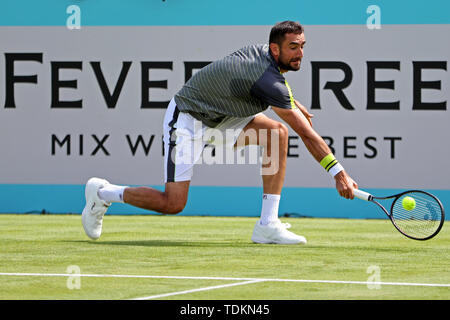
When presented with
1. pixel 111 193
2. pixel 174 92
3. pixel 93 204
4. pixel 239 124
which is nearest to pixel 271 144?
pixel 239 124

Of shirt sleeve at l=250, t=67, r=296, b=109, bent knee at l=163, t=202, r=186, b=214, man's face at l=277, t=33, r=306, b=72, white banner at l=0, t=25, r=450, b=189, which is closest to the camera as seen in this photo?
shirt sleeve at l=250, t=67, r=296, b=109

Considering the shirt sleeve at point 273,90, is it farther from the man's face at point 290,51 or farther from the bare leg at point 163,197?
the bare leg at point 163,197

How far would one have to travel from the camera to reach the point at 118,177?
9.69 metres

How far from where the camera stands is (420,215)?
596 cm

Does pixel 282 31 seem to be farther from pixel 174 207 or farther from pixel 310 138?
pixel 174 207

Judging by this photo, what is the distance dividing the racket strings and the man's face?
44.1 inches

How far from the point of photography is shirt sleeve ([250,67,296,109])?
5.91 m

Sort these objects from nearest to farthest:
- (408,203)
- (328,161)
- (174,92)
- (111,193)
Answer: (328,161) → (408,203) → (111,193) → (174,92)

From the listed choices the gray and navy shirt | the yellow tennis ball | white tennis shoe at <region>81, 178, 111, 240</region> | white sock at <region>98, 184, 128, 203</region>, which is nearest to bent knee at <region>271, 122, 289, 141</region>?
the gray and navy shirt

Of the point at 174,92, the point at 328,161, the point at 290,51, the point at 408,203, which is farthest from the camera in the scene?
the point at 174,92

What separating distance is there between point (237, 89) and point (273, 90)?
0.31m

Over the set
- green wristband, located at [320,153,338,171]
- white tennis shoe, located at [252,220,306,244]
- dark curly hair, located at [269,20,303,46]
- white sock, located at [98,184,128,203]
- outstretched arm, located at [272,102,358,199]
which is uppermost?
dark curly hair, located at [269,20,303,46]

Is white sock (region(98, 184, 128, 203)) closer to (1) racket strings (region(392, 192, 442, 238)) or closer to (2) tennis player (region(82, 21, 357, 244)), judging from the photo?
(2) tennis player (region(82, 21, 357, 244))

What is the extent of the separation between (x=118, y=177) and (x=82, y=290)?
209 inches
